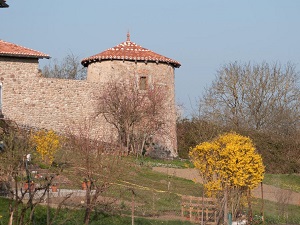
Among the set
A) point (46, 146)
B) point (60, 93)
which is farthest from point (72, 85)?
point (46, 146)

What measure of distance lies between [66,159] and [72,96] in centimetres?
1034

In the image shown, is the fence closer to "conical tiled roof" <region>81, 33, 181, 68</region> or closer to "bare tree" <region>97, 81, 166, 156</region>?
"bare tree" <region>97, 81, 166, 156</region>

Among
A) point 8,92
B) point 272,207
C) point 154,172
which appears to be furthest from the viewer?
point 8,92

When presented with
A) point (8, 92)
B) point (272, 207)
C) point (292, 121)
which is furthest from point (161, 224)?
point (292, 121)

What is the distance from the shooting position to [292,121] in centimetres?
4653

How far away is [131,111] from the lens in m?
34.7

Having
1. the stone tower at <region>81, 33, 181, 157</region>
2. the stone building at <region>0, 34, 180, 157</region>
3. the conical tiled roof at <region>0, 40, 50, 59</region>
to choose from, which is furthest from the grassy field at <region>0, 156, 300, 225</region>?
the conical tiled roof at <region>0, 40, 50, 59</region>

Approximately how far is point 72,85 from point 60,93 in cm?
79

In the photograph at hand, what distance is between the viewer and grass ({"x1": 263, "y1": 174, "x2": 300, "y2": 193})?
30.9m

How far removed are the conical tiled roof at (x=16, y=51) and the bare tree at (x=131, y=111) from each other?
378cm

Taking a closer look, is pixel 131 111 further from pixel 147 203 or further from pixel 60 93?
pixel 147 203

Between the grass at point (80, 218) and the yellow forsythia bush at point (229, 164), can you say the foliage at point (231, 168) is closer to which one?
the yellow forsythia bush at point (229, 164)

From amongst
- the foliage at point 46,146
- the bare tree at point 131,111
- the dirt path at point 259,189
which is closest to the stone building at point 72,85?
the bare tree at point 131,111

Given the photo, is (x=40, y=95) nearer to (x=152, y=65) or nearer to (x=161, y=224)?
(x=152, y=65)
